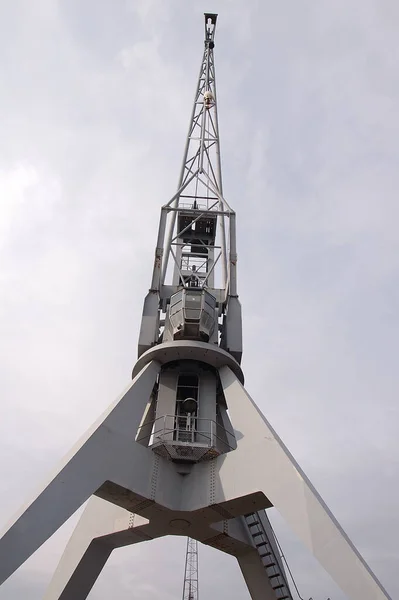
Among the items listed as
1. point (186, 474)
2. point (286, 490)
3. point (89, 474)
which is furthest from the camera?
point (186, 474)

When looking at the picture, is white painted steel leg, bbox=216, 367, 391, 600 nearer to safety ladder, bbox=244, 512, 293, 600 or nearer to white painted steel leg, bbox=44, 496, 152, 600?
safety ladder, bbox=244, 512, 293, 600

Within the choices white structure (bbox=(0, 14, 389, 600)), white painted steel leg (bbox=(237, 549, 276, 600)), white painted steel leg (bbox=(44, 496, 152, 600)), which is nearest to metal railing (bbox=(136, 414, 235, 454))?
white structure (bbox=(0, 14, 389, 600))

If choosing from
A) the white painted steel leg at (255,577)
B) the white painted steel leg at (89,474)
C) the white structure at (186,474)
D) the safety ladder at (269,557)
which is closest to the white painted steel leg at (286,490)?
the white structure at (186,474)

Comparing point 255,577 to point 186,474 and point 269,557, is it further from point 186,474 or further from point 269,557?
point 186,474

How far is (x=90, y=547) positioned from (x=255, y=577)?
15.3 ft

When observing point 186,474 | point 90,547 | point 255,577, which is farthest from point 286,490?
point 90,547

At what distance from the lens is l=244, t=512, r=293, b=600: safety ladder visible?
567 inches

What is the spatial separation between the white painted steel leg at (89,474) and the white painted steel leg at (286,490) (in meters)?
2.12

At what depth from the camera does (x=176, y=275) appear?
1781 cm

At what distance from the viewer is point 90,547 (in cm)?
1388

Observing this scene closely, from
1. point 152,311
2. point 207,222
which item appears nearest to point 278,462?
point 152,311

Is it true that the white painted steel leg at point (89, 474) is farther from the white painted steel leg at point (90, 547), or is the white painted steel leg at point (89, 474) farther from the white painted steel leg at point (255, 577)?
the white painted steel leg at point (255, 577)

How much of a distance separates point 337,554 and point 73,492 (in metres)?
5.29

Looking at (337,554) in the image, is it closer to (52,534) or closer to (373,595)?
(373,595)
